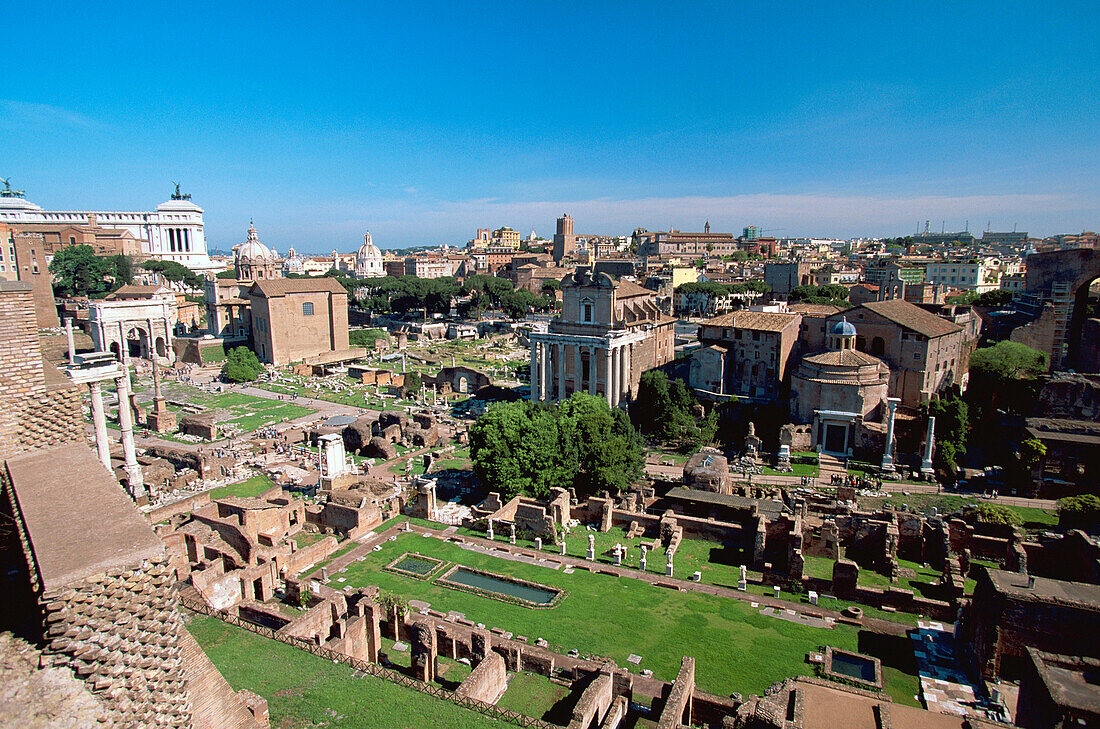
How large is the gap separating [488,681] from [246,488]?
23478 mm

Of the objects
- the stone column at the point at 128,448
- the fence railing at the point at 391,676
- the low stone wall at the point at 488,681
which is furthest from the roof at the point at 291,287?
the low stone wall at the point at 488,681

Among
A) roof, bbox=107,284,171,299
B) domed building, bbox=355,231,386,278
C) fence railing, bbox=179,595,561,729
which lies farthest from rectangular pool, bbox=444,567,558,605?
domed building, bbox=355,231,386,278

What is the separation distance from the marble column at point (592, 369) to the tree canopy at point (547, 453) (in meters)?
15.2

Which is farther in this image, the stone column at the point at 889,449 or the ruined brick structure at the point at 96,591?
the stone column at the point at 889,449

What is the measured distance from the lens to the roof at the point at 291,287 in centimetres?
7288

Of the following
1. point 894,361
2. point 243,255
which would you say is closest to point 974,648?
point 894,361

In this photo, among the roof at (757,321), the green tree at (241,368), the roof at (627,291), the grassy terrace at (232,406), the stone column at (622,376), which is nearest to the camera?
the roof at (757,321)

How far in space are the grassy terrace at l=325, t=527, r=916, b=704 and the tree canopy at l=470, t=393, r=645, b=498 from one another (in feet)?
20.3

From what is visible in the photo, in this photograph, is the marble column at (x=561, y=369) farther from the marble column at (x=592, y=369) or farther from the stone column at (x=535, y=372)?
the marble column at (x=592, y=369)

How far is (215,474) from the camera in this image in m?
35.0

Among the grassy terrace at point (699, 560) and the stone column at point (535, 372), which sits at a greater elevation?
the stone column at point (535, 372)

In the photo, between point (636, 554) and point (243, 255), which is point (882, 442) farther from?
point (243, 255)

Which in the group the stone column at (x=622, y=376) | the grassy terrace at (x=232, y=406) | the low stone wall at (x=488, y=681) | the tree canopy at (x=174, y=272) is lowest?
the grassy terrace at (x=232, y=406)

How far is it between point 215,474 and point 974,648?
36.4m
